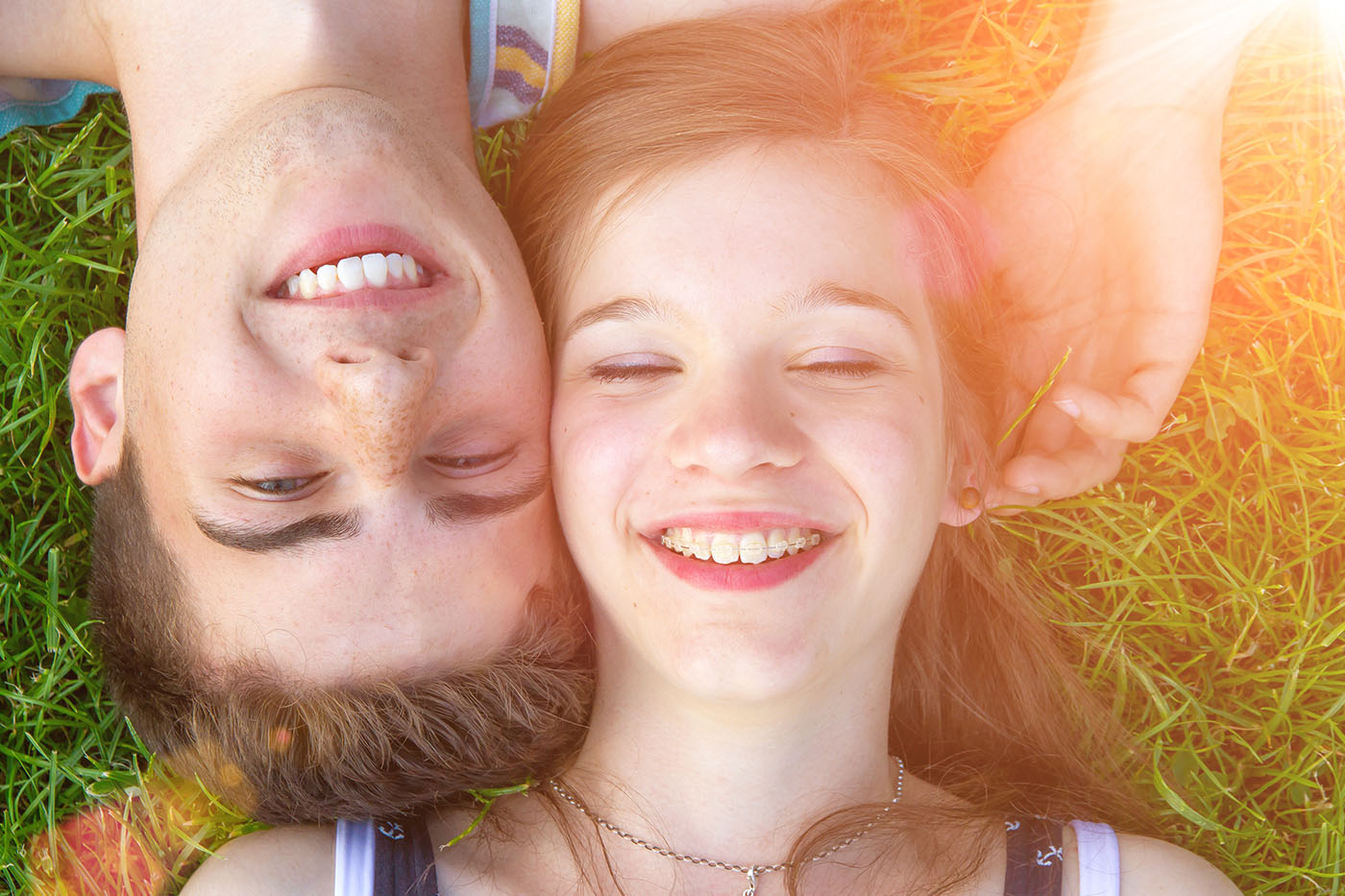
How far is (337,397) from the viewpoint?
103 inches

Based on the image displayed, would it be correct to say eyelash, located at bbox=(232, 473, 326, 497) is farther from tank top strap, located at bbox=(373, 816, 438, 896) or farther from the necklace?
the necklace

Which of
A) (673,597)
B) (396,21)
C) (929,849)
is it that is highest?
(396,21)

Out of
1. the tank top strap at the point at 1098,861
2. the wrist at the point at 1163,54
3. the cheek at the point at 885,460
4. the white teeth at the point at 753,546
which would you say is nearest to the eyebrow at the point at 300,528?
the white teeth at the point at 753,546

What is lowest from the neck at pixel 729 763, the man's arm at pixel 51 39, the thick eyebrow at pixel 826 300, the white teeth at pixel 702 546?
the neck at pixel 729 763

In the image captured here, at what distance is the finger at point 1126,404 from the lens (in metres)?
3.51

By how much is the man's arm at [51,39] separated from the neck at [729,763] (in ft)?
7.70

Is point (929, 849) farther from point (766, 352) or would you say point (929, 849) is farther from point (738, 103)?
point (738, 103)

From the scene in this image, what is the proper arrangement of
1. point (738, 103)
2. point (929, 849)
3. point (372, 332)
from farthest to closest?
point (929, 849), point (738, 103), point (372, 332)

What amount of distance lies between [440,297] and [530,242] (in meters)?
0.71

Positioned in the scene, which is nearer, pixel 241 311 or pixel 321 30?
pixel 241 311

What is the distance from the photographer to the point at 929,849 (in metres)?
3.42

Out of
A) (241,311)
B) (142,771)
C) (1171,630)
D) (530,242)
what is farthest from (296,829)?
(1171,630)

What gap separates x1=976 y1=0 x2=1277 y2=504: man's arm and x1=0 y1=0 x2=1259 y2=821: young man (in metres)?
0.02

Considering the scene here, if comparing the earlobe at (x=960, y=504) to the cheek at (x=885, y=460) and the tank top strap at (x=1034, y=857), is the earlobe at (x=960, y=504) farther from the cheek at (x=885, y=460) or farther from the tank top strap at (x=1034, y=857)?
the tank top strap at (x=1034, y=857)
